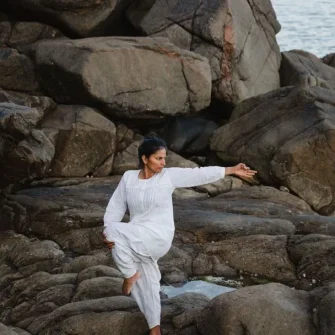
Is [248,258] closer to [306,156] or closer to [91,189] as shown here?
[91,189]

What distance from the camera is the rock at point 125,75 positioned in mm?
17609

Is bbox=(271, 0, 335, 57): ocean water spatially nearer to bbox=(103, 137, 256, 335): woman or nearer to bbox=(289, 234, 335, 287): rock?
bbox=(289, 234, 335, 287): rock

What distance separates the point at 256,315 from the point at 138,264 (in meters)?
1.34

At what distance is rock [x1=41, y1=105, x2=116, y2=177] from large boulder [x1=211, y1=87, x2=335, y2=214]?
347 cm

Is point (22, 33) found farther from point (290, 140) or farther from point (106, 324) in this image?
point (106, 324)

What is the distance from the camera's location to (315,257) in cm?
1112

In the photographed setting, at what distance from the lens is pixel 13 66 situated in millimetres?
18484

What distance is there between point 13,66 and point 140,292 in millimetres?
11489

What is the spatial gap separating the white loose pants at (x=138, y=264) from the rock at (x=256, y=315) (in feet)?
1.95

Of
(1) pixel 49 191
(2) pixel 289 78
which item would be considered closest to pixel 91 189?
(1) pixel 49 191

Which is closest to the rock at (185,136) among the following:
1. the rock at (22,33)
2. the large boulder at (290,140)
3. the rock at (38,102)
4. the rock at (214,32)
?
the large boulder at (290,140)

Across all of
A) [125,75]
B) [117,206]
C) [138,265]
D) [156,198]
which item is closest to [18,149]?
[125,75]

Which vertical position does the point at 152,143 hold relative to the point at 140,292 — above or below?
above

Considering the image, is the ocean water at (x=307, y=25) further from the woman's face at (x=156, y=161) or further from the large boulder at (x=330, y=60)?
the woman's face at (x=156, y=161)
